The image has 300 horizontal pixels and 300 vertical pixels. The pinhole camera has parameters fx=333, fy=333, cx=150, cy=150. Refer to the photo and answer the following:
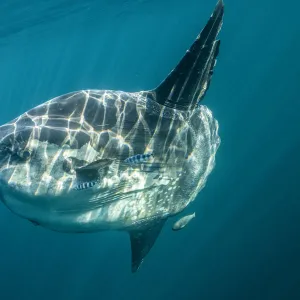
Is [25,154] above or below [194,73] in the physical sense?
below

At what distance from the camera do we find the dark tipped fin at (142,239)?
516 cm

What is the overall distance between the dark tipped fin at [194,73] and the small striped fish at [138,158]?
848mm

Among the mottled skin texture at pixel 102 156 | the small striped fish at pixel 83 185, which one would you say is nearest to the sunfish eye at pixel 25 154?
the mottled skin texture at pixel 102 156

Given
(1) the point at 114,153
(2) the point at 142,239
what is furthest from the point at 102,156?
(2) the point at 142,239

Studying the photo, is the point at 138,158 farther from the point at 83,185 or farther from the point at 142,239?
the point at 142,239

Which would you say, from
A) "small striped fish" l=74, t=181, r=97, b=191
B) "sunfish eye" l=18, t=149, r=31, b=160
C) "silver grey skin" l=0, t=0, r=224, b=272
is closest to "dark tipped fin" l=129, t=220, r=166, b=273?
"silver grey skin" l=0, t=0, r=224, b=272

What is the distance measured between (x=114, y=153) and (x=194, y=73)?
152 centimetres

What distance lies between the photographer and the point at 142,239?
17.7ft

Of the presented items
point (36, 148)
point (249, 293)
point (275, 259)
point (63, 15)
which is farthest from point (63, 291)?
point (63, 15)

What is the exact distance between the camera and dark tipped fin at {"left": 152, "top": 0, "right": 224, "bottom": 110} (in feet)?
13.2

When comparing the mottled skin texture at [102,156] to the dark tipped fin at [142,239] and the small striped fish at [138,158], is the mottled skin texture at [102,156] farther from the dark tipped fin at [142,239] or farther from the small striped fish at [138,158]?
the dark tipped fin at [142,239]

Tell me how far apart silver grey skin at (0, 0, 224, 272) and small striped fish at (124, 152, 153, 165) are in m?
0.03

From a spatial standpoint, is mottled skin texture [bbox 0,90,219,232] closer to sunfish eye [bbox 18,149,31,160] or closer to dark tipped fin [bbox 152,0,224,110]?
sunfish eye [bbox 18,149,31,160]

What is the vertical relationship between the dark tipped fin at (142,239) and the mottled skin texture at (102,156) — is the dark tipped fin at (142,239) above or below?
below
